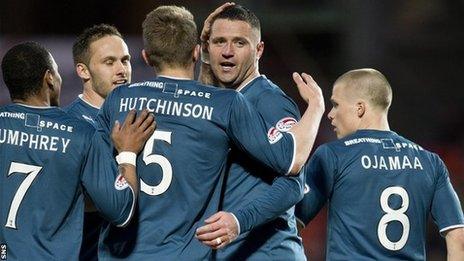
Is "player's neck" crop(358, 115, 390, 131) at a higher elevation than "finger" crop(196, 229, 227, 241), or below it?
higher

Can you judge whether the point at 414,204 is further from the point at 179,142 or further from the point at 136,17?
the point at 136,17

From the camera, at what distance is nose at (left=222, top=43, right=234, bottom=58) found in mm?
5811

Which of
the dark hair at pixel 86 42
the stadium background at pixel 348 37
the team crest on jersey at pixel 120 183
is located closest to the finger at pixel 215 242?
the team crest on jersey at pixel 120 183

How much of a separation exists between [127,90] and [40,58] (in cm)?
53

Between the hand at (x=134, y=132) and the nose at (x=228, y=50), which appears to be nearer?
Result: the hand at (x=134, y=132)

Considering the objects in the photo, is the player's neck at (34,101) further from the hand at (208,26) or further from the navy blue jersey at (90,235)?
the hand at (208,26)

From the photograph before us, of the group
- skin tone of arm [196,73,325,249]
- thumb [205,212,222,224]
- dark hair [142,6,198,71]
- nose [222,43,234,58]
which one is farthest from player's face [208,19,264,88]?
thumb [205,212,222,224]

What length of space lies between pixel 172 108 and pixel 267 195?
2.18 feet

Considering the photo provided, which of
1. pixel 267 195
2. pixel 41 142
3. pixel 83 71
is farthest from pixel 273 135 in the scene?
pixel 83 71

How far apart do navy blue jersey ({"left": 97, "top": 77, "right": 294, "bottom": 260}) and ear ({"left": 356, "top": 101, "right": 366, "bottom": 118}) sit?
830 mm

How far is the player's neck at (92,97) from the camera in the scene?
6535mm

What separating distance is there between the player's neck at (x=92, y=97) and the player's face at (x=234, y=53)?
3.22 ft

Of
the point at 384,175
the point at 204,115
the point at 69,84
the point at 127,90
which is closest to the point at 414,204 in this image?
the point at 384,175

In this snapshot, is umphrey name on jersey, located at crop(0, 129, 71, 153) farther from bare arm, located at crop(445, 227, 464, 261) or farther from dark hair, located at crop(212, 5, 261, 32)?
bare arm, located at crop(445, 227, 464, 261)
